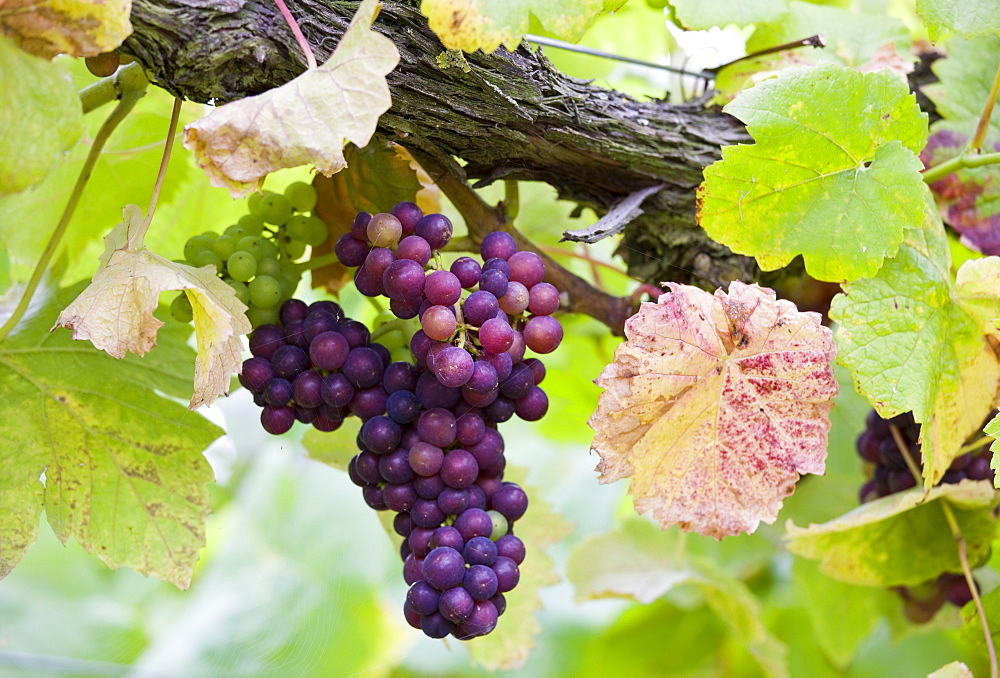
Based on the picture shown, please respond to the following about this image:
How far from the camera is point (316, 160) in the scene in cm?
48

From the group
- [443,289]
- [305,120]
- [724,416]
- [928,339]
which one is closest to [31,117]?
[305,120]

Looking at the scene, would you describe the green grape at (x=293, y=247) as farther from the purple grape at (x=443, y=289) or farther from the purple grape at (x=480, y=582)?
the purple grape at (x=480, y=582)

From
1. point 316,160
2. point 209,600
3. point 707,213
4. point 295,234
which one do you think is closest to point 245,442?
point 295,234

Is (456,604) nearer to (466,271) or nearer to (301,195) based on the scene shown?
(466,271)

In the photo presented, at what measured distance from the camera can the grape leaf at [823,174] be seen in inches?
23.0

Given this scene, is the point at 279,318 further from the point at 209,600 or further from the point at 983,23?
the point at 209,600

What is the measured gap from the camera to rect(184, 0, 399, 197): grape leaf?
1.52 feet

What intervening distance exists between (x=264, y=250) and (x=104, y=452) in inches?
8.5

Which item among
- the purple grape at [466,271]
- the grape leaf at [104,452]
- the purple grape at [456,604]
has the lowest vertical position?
the grape leaf at [104,452]

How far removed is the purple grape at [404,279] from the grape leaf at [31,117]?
0.70ft

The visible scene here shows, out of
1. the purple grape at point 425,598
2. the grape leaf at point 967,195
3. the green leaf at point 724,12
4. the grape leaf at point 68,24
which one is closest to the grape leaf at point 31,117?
the grape leaf at point 68,24

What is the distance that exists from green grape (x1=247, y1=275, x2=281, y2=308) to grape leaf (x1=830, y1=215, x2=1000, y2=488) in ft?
1.45

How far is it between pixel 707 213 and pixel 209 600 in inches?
41.4

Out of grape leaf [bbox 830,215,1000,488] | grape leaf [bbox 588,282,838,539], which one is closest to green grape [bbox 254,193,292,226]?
grape leaf [bbox 588,282,838,539]
